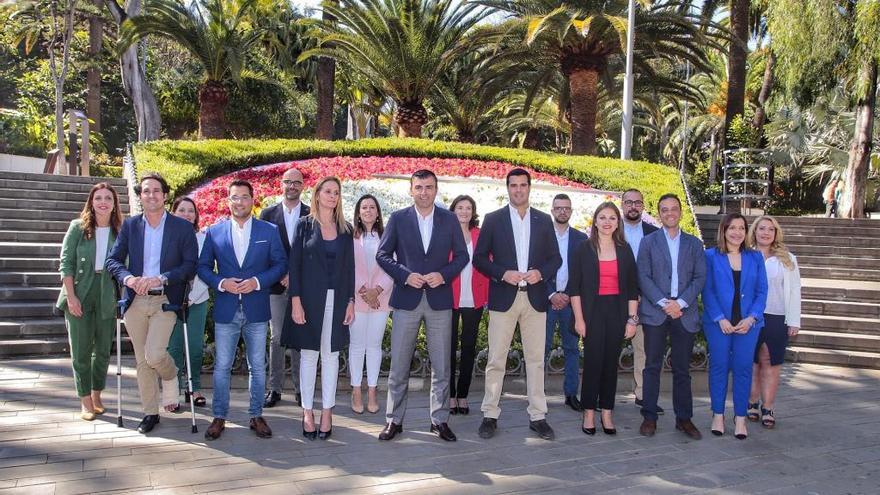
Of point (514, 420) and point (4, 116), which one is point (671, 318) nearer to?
point (514, 420)

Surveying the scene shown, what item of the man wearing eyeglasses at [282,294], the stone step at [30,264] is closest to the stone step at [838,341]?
the man wearing eyeglasses at [282,294]

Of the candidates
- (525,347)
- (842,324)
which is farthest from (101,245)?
(842,324)

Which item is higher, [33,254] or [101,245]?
[101,245]

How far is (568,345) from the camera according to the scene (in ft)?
22.0

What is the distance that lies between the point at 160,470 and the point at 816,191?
3422cm

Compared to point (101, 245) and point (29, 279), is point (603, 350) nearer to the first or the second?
point (101, 245)

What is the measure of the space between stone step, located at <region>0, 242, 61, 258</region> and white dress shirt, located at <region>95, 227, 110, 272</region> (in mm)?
4714

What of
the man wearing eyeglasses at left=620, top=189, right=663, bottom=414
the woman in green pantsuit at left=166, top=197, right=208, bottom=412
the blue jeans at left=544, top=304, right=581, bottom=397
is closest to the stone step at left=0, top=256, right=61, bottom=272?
the woman in green pantsuit at left=166, top=197, right=208, bottom=412

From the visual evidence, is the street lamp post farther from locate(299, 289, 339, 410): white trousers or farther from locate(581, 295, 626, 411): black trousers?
locate(299, 289, 339, 410): white trousers

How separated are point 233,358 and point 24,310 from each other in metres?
4.47

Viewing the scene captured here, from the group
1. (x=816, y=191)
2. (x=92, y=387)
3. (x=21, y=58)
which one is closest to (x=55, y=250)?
(x=92, y=387)

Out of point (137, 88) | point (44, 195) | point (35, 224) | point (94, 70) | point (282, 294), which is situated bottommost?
point (282, 294)

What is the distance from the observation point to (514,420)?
604cm

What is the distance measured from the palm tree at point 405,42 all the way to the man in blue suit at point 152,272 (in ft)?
40.5
